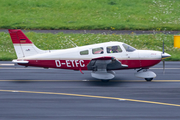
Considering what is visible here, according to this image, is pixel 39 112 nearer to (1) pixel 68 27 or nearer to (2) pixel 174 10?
(1) pixel 68 27

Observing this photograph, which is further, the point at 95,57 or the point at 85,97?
the point at 95,57

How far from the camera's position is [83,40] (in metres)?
25.5

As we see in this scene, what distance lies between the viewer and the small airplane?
1396 centimetres

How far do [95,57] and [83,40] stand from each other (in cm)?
1157

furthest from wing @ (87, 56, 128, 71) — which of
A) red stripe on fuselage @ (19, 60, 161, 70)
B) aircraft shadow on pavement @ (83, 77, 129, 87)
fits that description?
aircraft shadow on pavement @ (83, 77, 129, 87)

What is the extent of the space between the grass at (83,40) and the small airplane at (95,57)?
1005 cm

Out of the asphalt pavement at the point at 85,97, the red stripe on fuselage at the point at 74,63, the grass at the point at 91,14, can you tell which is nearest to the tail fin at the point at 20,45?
the red stripe on fuselage at the point at 74,63

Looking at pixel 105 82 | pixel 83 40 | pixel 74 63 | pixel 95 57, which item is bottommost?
pixel 105 82

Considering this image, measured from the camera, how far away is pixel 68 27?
97.0ft

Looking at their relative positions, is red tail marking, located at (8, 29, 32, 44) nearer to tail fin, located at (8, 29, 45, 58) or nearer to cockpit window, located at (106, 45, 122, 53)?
tail fin, located at (8, 29, 45, 58)

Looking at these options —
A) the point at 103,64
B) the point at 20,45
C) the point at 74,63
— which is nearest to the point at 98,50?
the point at 103,64

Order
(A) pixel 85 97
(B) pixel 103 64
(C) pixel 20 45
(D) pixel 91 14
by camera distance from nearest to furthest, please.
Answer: (A) pixel 85 97, (B) pixel 103 64, (C) pixel 20 45, (D) pixel 91 14

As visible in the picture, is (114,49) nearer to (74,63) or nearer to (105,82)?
(105,82)

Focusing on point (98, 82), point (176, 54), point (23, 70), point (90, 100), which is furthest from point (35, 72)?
point (176, 54)
